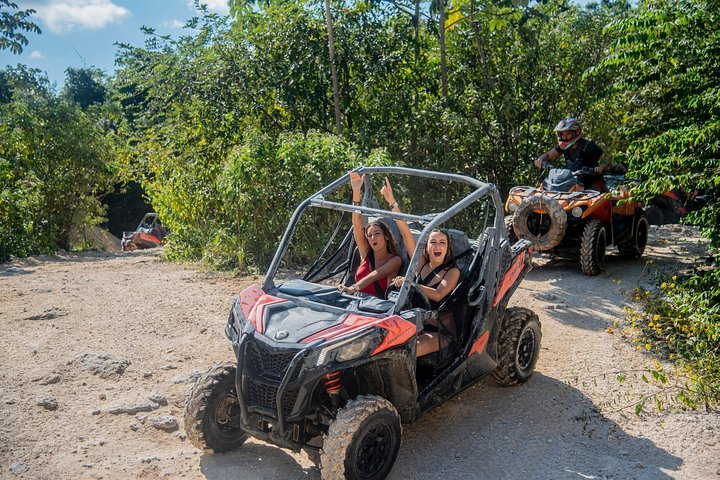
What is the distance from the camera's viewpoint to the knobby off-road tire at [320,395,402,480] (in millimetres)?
3959

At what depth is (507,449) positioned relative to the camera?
15.7 ft

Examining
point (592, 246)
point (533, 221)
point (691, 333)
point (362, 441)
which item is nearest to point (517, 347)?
point (691, 333)

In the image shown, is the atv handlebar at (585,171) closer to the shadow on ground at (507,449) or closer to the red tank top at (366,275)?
the shadow on ground at (507,449)

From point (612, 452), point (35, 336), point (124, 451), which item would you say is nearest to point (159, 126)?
point (35, 336)

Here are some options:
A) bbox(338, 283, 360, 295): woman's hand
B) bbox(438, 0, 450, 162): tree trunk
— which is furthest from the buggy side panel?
bbox(438, 0, 450, 162): tree trunk

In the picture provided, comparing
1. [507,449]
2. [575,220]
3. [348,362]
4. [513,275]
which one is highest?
[575,220]

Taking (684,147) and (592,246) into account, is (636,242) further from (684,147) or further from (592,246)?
(684,147)

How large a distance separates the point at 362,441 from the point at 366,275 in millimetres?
1634

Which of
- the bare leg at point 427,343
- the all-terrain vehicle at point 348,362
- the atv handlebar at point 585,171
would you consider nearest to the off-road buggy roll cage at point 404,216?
the all-terrain vehicle at point 348,362

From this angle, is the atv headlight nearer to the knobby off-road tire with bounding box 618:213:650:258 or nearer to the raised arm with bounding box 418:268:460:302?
the raised arm with bounding box 418:268:460:302

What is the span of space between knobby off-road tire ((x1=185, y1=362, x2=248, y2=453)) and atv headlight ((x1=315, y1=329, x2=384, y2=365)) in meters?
0.86

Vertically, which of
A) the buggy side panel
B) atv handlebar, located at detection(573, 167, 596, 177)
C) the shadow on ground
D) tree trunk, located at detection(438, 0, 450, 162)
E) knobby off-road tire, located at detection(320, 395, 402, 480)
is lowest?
the shadow on ground

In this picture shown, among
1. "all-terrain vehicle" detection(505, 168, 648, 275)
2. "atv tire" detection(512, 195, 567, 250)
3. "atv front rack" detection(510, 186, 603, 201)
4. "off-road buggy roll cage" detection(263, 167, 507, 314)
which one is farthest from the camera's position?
"atv front rack" detection(510, 186, 603, 201)

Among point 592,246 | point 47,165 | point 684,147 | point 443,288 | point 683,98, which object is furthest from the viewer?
point 47,165
